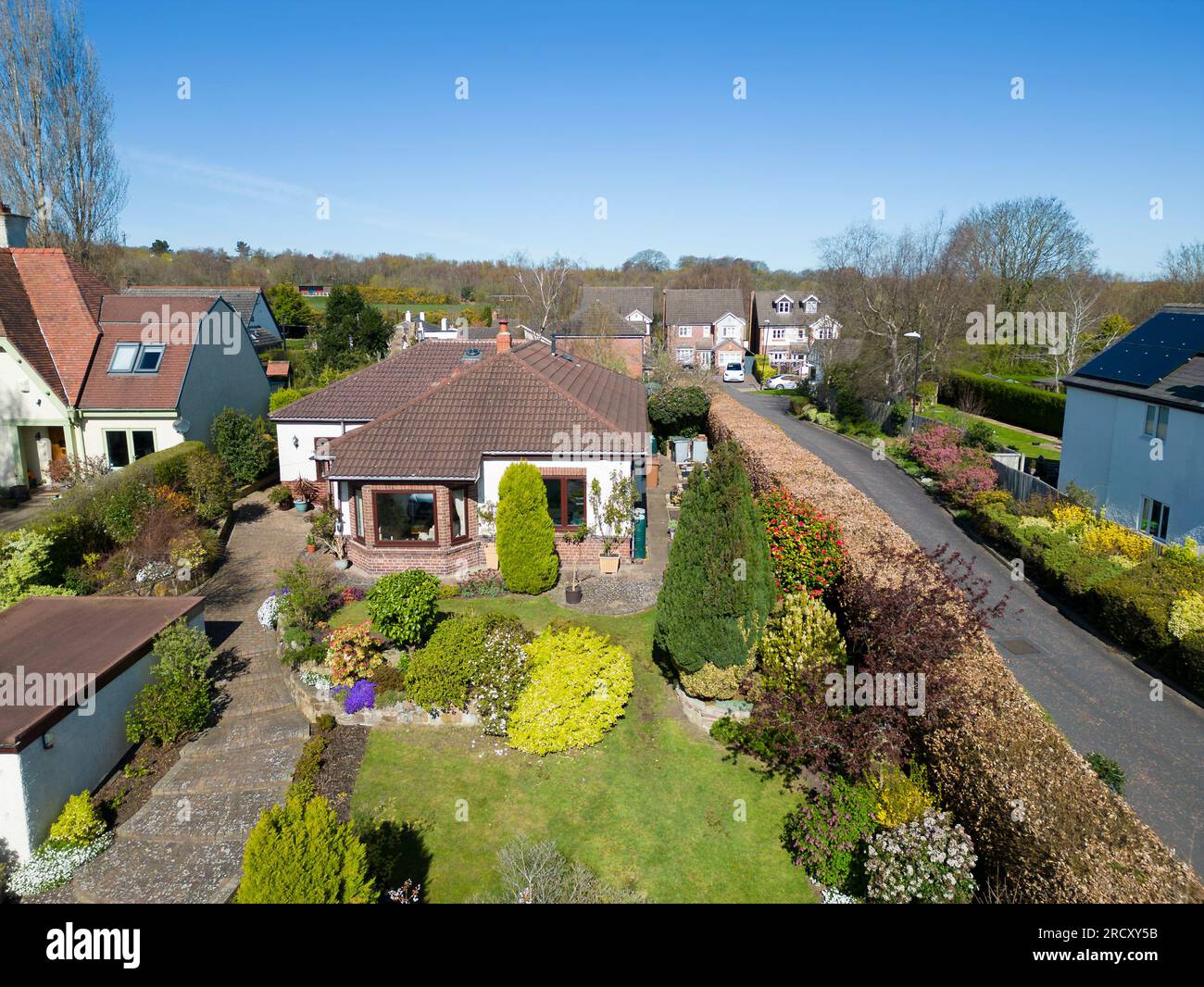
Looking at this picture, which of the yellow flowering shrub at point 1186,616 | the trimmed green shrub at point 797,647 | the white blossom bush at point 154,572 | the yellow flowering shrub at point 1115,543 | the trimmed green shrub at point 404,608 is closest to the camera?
the trimmed green shrub at point 797,647

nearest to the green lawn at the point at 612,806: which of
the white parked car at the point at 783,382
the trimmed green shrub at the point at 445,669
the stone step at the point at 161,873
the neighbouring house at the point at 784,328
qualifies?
the trimmed green shrub at the point at 445,669

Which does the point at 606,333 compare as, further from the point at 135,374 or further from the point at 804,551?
the point at 804,551

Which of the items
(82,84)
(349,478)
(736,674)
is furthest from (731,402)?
(82,84)

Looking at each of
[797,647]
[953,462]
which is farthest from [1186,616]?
[953,462]

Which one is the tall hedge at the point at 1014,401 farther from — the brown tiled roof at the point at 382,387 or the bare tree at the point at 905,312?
the brown tiled roof at the point at 382,387

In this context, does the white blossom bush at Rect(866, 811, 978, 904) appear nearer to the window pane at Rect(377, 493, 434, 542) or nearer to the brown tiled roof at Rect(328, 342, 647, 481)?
the brown tiled roof at Rect(328, 342, 647, 481)

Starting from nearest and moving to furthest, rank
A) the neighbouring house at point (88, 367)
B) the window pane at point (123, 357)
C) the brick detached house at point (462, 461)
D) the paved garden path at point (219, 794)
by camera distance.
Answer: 1. the paved garden path at point (219, 794)
2. the brick detached house at point (462, 461)
3. the neighbouring house at point (88, 367)
4. the window pane at point (123, 357)
